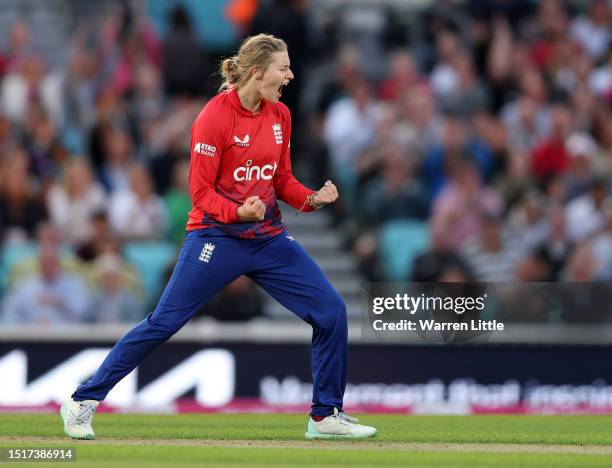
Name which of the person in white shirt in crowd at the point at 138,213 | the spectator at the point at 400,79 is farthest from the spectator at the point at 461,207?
the person in white shirt in crowd at the point at 138,213

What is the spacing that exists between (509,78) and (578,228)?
303 centimetres

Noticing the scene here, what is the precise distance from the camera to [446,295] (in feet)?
42.3

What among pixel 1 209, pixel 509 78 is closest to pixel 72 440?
pixel 1 209

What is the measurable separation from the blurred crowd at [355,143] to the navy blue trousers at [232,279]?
14.9 feet

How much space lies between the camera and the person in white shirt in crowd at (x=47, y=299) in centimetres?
1413

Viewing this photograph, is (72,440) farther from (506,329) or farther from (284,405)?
(506,329)

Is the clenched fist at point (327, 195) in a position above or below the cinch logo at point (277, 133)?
below

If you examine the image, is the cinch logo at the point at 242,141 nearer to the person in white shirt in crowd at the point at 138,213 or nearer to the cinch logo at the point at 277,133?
the cinch logo at the point at 277,133

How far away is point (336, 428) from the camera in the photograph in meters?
9.73

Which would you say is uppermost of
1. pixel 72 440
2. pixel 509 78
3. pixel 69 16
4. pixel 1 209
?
pixel 69 16

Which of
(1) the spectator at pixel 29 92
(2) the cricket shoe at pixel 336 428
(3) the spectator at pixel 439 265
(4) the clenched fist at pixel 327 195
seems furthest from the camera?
(1) the spectator at pixel 29 92

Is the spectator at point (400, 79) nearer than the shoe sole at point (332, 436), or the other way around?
the shoe sole at point (332, 436)

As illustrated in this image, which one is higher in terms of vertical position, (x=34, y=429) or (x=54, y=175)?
(x=54, y=175)

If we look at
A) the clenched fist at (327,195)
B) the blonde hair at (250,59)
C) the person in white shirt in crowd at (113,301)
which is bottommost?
the clenched fist at (327,195)
